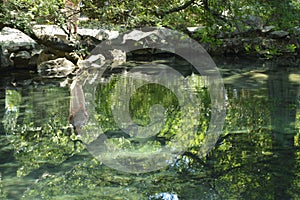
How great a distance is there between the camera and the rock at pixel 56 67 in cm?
1077

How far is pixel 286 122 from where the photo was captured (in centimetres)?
489

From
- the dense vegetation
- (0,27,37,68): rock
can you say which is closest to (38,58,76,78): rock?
(0,27,37,68): rock

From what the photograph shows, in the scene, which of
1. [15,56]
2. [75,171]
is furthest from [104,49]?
[75,171]

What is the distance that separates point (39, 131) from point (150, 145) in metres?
1.51

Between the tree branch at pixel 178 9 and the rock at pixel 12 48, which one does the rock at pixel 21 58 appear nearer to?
the rock at pixel 12 48

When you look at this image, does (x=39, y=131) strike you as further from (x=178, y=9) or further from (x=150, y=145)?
(x=178, y=9)

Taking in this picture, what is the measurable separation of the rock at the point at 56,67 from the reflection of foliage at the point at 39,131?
139 inches

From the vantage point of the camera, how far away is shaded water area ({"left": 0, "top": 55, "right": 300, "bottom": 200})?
317 centimetres

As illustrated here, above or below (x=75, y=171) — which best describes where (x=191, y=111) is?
above

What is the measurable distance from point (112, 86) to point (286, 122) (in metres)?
4.42

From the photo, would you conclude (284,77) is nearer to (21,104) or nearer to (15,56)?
(21,104)

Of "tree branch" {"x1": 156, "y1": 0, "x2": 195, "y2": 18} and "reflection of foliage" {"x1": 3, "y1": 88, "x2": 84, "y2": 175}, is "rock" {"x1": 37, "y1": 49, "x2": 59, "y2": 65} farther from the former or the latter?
"tree branch" {"x1": 156, "y1": 0, "x2": 195, "y2": 18}

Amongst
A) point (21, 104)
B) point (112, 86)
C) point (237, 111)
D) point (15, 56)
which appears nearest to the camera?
point (237, 111)

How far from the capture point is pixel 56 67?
1116 cm
